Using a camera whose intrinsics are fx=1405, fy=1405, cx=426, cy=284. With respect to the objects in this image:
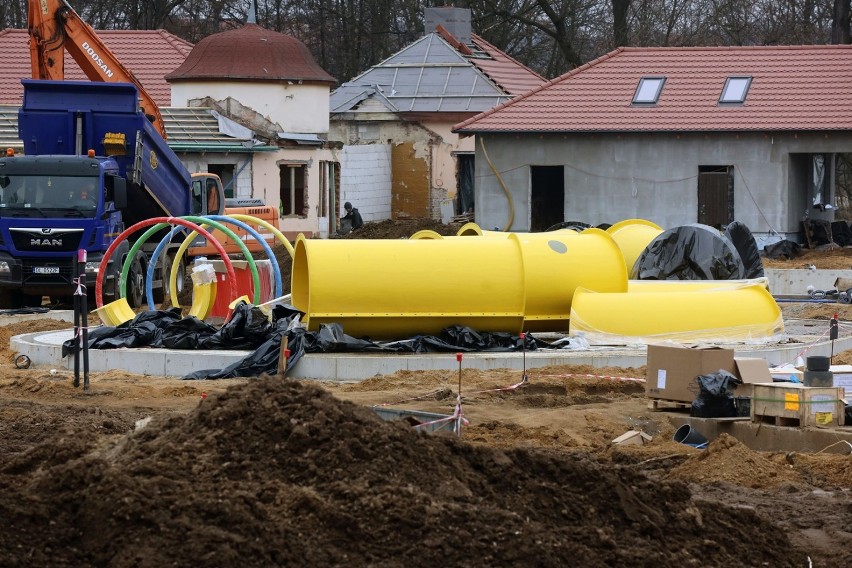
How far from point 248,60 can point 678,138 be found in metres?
11.5

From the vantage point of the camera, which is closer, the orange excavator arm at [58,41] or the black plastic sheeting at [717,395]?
the black plastic sheeting at [717,395]

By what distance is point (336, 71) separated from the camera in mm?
55531

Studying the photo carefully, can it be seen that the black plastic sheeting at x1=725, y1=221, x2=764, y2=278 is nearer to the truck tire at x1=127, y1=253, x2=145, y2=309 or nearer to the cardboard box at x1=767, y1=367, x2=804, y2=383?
the cardboard box at x1=767, y1=367, x2=804, y2=383

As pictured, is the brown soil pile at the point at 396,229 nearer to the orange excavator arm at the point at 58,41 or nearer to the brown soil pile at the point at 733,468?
the orange excavator arm at the point at 58,41

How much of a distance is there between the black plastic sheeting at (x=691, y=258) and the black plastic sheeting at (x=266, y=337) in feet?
13.8

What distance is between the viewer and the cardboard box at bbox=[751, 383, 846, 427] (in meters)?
12.0

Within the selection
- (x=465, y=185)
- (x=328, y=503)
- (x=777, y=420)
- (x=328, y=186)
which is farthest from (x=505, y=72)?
(x=328, y=503)

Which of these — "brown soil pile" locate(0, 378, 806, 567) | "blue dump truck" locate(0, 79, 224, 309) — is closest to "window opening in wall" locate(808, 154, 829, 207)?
"blue dump truck" locate(0, 79, 224, 309)

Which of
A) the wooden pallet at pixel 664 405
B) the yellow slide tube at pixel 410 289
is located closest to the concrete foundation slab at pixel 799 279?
the yellow slide tube at pixel 410 289

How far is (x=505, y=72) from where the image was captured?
149 ft

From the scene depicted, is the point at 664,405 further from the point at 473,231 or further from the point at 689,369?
the point at 473,231

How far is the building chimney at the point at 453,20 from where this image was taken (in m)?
46.2

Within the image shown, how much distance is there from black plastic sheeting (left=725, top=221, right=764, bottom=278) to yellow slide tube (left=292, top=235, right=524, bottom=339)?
653 cm

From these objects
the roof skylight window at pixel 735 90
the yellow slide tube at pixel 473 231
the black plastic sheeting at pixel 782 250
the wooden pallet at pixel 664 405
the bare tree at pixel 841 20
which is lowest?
the wooden pallet at pixel 664 405
